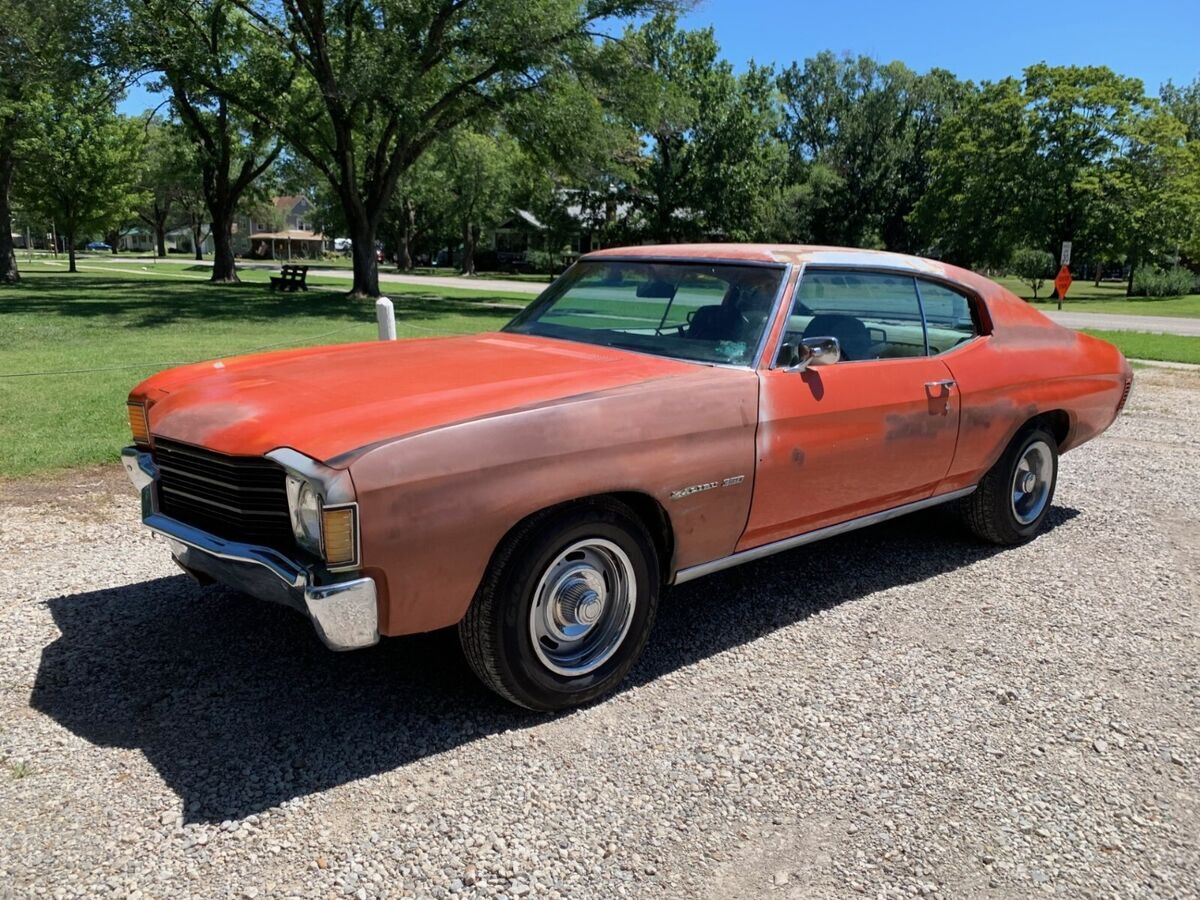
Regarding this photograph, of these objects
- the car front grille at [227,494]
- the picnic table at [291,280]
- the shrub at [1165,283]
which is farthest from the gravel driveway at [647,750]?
the shrub at [1165,283]

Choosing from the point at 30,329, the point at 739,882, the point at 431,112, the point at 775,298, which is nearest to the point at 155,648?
the point at 739,882

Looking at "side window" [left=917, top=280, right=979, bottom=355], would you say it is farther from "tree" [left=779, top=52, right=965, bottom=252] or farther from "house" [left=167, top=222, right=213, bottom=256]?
"house" [left=167, top=222, right=213, bottom=256]

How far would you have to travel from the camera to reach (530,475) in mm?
2934

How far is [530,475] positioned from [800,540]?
5.01 feet

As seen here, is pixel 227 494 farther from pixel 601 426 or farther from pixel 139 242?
pixel 139 242

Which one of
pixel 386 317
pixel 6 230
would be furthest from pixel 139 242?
pixel 386 317

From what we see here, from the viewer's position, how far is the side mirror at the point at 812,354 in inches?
146

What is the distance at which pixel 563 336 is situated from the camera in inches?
171

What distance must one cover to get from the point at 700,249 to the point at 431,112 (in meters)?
20.1

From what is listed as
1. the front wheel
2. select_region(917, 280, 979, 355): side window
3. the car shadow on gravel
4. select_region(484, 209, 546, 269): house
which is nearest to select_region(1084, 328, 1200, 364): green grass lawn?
select_region(917, 280, 979, 355): side window

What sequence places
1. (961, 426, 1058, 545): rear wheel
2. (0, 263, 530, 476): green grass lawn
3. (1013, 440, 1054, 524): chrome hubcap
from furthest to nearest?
(0, 263, 530, 476): green grass lawn → (1013, 440, 1054, 524): chrome hubcap → (961, 426, 1058, 545): rear wheel

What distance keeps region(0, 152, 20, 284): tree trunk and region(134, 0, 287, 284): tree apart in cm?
508

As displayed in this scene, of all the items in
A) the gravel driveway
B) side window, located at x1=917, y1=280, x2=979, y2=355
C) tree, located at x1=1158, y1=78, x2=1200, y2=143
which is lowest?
the gravel driveway

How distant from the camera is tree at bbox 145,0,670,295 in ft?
66.0
